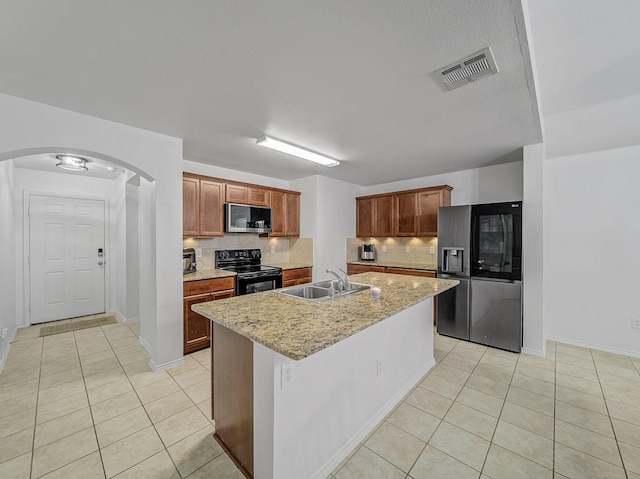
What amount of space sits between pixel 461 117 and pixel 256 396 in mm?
2728

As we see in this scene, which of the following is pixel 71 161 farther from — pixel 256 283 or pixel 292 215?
pixel 292 215

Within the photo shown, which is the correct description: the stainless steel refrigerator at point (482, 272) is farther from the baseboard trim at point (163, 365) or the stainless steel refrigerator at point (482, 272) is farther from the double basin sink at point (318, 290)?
the baseboard trim at point (163, 365)

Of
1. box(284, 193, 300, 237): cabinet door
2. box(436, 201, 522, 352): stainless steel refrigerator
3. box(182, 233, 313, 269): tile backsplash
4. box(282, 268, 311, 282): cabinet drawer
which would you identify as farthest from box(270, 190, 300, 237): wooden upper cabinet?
box(436, 201, 522, 352): stainless steel refrigerator

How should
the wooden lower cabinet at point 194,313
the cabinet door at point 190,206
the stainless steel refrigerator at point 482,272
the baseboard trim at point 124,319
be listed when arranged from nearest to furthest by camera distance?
the wooden lower cabinet at point 194,313 → the stainless steel refrigerator at point 482,272 → the cabinet door at point 190,206 → the baseboard trim at point 124,319

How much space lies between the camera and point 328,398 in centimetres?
169

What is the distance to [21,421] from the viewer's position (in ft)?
6.86

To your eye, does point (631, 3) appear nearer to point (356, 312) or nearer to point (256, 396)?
point (356, 312)

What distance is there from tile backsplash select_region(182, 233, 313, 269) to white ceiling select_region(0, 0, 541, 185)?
5.43 feet

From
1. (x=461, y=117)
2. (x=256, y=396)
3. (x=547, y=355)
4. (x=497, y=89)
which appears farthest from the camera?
(x=547, y=355)

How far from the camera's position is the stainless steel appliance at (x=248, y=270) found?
375 cm

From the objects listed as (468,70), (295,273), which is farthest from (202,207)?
(468,70)

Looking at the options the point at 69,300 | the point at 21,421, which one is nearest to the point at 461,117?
the point at 21,421

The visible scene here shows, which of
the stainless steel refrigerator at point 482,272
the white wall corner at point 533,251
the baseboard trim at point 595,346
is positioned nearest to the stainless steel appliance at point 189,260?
the stainless steel refrigerator at point 482,272

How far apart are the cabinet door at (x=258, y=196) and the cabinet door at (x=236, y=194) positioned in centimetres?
7
